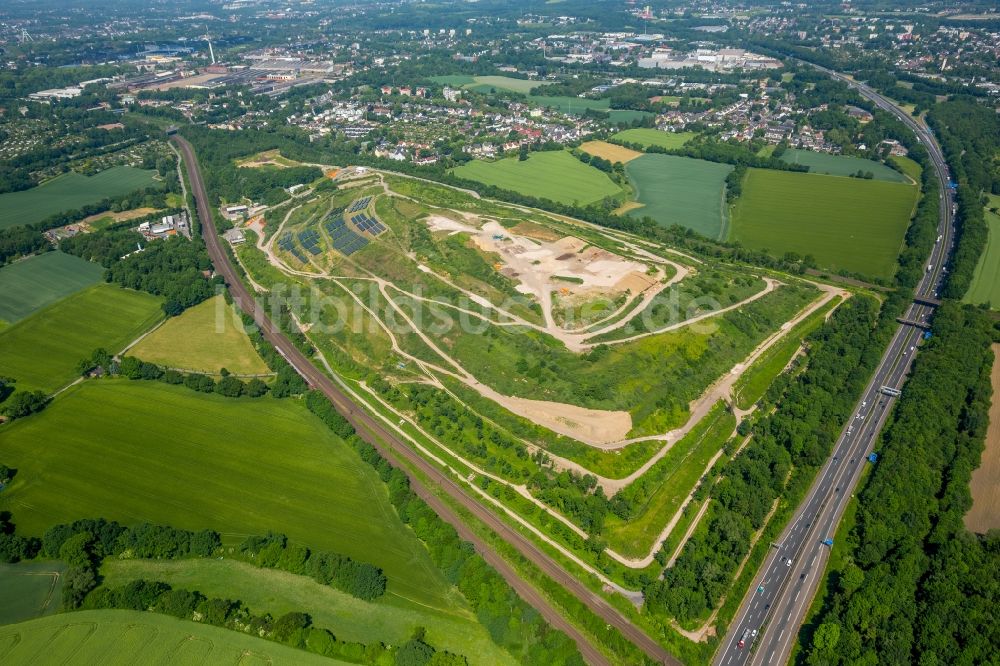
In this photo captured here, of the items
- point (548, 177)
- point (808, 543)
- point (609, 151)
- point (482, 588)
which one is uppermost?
point (609, 151)

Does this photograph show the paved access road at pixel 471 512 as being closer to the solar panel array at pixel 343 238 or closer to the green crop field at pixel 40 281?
the solar panel array at pixel 343 238

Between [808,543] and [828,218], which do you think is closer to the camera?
[808,543]

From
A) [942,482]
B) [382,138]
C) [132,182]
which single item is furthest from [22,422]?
[382,138]

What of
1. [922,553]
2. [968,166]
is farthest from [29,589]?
[968,166]

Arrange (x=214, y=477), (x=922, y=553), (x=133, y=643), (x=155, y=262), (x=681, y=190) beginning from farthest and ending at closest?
(x=681, y=190), (x=155, y=262), (x=214, y=477), (x=922, y=553), (x=133, y=643)

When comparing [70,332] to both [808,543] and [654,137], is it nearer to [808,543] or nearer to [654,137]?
[808,543]

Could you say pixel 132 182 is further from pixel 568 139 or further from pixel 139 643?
pixel 139 643

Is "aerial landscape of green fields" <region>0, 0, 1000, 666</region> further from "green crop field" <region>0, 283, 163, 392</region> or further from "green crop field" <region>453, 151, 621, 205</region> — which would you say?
"green crop field" <region>453, 151, 621, 205</region>

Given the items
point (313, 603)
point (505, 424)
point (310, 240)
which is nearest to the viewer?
point (313, 603)

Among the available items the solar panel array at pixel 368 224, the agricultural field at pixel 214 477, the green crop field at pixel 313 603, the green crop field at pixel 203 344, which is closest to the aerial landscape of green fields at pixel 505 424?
the green crop field at pixel 313 603
